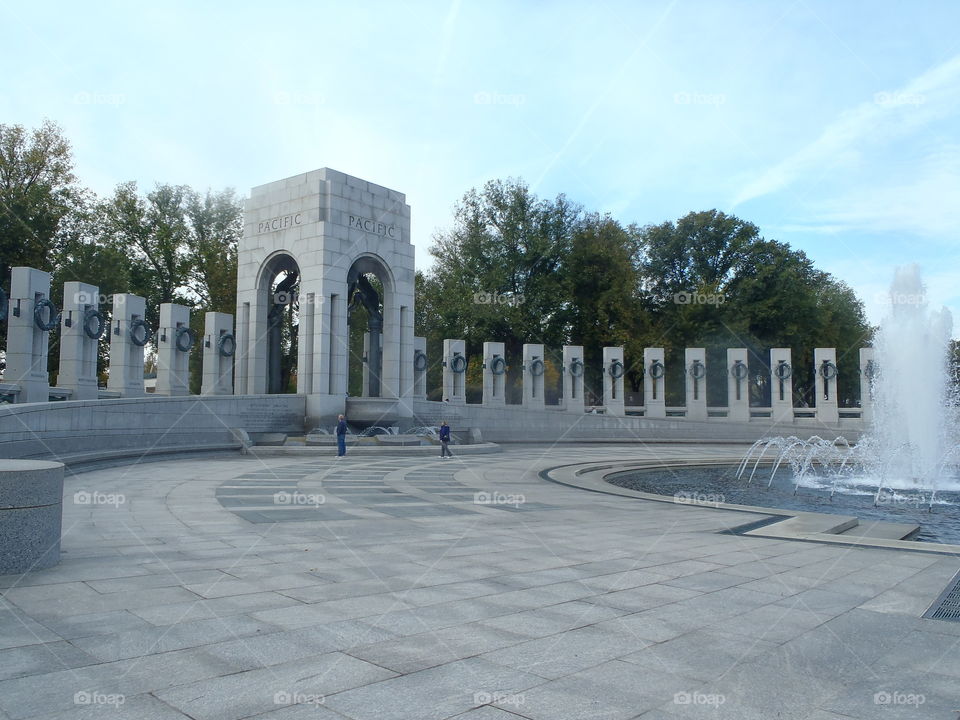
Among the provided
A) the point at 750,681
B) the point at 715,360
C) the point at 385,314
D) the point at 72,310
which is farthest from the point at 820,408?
the point at 750,681

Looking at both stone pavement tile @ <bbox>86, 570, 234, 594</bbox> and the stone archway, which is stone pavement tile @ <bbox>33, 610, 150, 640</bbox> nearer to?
stone pavement tile @ <bbox>86, 570, 234, 594</bbox>

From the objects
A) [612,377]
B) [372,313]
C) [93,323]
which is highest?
[372,313]

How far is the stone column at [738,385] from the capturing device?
4428 cm

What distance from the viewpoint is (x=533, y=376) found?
4231cm

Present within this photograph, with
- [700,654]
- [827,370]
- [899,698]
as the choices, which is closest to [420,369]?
[827,370]

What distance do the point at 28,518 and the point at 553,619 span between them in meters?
5.58

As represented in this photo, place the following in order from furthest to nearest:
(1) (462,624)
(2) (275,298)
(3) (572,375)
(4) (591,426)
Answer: (3) (572,375)
(4) (591,426)
(2) (275,298)
(1) (462,624)

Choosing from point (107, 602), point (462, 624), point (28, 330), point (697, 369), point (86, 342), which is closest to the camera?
point (462, 624)

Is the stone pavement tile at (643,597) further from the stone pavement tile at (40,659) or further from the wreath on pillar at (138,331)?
the wreath on pillar at (138,331)

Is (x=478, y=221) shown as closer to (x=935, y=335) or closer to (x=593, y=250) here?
(x=593, y=250)

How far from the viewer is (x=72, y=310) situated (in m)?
23.8

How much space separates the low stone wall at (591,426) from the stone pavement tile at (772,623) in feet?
89.7

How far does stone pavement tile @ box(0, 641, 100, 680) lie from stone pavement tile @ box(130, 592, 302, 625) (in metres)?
0.79

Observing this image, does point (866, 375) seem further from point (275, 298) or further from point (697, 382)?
point (275, 298)
